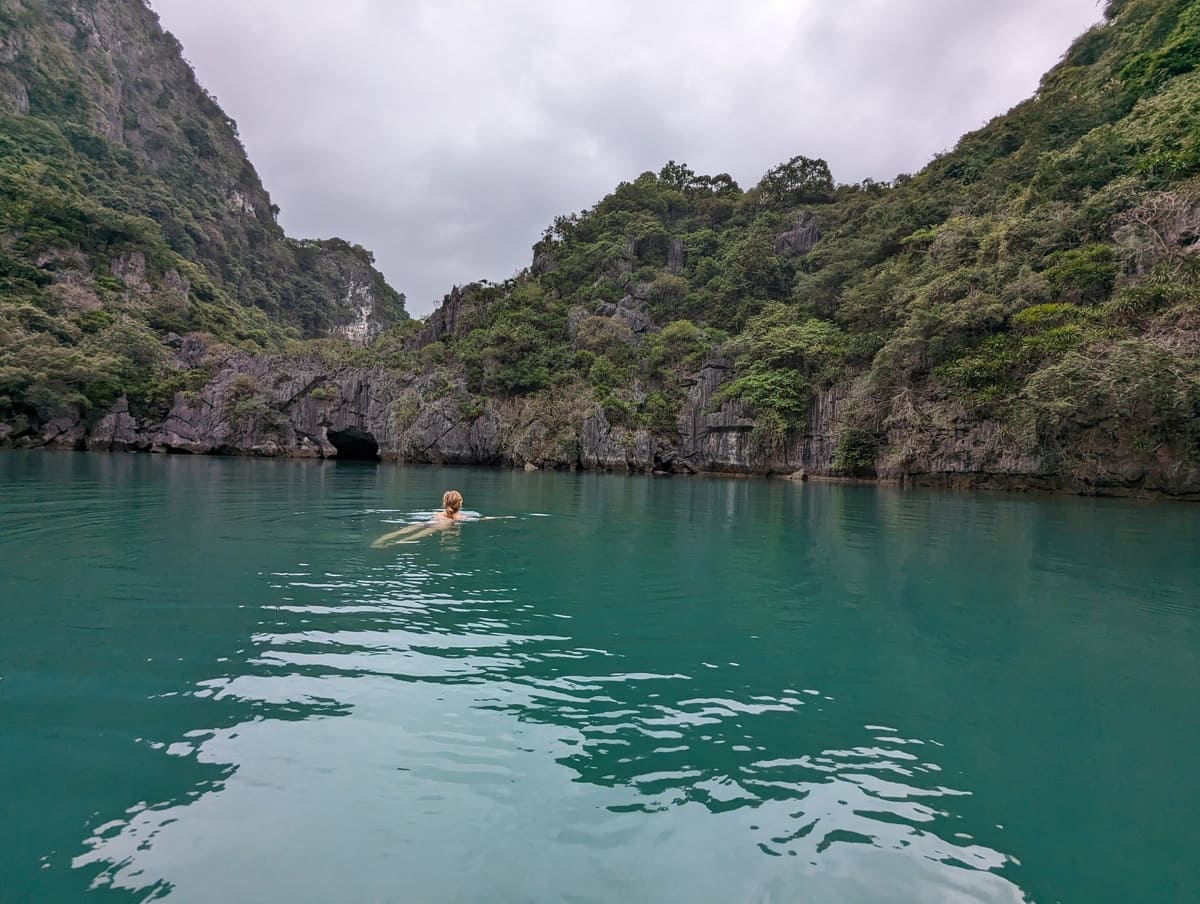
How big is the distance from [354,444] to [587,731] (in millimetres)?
46734

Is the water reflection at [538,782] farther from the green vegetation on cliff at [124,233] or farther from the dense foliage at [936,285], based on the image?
the green vegetation on cliff at [124,233]

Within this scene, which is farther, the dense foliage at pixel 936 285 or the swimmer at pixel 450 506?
the dense foliage at pixel 936 285

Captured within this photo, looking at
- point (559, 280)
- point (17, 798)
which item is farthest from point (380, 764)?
point (559, 280)

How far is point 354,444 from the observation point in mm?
46250

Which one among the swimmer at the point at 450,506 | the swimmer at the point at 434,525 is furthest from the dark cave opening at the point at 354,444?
the swimmer at the point at 450,506

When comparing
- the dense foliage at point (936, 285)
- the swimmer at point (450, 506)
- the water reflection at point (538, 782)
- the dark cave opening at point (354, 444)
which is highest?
the dense foliage at point (936, 285)

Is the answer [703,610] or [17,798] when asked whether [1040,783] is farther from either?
[17,798]

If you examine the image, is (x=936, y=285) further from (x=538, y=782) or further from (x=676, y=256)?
(x=538, y=782)

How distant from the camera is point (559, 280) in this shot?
50.1 metres

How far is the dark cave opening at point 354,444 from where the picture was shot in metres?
43.2

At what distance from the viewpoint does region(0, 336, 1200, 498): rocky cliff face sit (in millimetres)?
30844

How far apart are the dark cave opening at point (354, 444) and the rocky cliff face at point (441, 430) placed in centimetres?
13

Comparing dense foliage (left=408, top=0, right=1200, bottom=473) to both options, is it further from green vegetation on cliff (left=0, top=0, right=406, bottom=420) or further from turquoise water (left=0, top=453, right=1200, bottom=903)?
green vegetation on cliff (left=0, top=0, right=406, bottom=420)

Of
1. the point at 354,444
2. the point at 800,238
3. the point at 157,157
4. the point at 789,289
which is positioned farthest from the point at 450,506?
the point at 157,157
